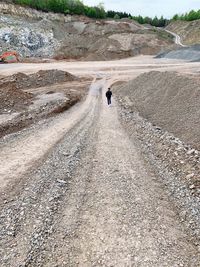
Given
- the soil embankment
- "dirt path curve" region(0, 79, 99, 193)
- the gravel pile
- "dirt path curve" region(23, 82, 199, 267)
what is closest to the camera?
"dirt path curve" region(23, 82, 199, 267)

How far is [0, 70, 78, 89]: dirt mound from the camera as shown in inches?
1634

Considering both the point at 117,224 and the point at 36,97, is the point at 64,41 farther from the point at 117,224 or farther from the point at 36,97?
the point at 117,224

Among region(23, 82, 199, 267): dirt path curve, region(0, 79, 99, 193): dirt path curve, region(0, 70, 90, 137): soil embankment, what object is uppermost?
region(0, 70, 90, 137): soil embankment

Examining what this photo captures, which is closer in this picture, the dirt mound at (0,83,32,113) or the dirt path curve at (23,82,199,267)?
the dirt path curve at (23,82,199,267)

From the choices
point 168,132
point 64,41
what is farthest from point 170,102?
point 64,41

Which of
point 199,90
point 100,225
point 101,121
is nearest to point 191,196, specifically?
point 100,225

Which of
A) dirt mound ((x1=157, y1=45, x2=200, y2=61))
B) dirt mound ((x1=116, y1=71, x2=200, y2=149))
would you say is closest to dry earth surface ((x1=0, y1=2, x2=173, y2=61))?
dirt mound ((x1=157, y1=45, x2=200, y2=61))

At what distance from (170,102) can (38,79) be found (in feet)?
72.8

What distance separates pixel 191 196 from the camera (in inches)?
530

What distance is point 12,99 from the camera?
104 feet

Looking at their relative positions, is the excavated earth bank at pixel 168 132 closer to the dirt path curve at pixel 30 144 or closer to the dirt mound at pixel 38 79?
the dirt path curve at pixel 30 144

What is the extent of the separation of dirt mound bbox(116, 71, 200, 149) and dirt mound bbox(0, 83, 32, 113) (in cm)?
949

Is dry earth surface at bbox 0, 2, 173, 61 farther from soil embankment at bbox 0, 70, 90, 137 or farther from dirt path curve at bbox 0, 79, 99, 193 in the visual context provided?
dirt path curve at bbox 0, 79, 99, 193

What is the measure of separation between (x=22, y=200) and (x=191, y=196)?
6.50 m
